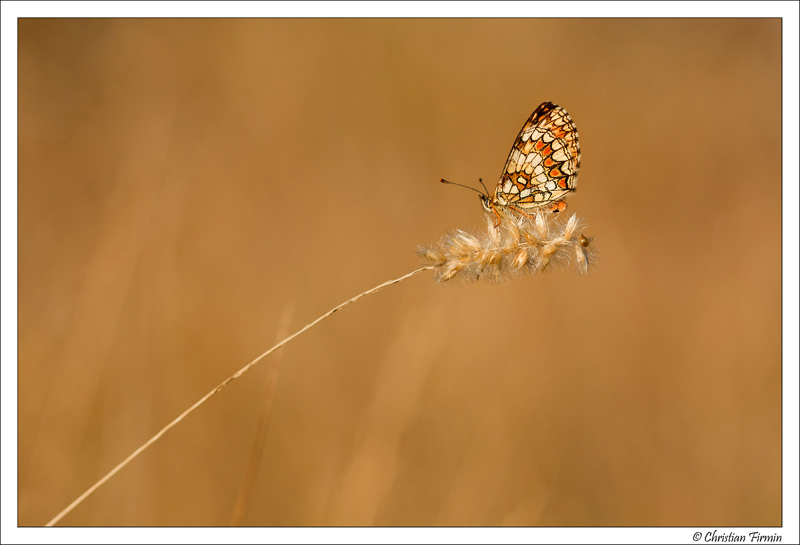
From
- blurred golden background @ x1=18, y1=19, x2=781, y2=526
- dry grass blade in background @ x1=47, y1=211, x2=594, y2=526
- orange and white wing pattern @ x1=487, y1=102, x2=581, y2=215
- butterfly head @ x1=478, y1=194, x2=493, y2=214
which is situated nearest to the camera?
dry grass blade in background @ x1=47, y1=211, x2=594, y2=526

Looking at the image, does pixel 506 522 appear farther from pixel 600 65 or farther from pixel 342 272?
pixel 600 65

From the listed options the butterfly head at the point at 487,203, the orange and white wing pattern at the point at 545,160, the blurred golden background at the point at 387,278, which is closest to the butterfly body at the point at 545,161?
the orange and white wing pattern at the point at 545,160

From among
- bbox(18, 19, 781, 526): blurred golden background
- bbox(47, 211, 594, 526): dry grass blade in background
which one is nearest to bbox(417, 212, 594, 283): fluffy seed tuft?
bbox(47, 211, 594, 526): dry grass blade in background

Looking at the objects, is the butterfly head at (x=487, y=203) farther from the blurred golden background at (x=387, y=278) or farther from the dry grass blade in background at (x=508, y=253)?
the dry grass blade in background at (x=508, y=253)

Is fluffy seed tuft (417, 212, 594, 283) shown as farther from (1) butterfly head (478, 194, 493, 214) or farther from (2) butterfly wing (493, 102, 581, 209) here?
(1) butterfly head (478, 194, 493, 214)

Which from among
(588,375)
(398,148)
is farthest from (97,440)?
(398,148)

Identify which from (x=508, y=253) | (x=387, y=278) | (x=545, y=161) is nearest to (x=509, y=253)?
(x=508, y=253)
